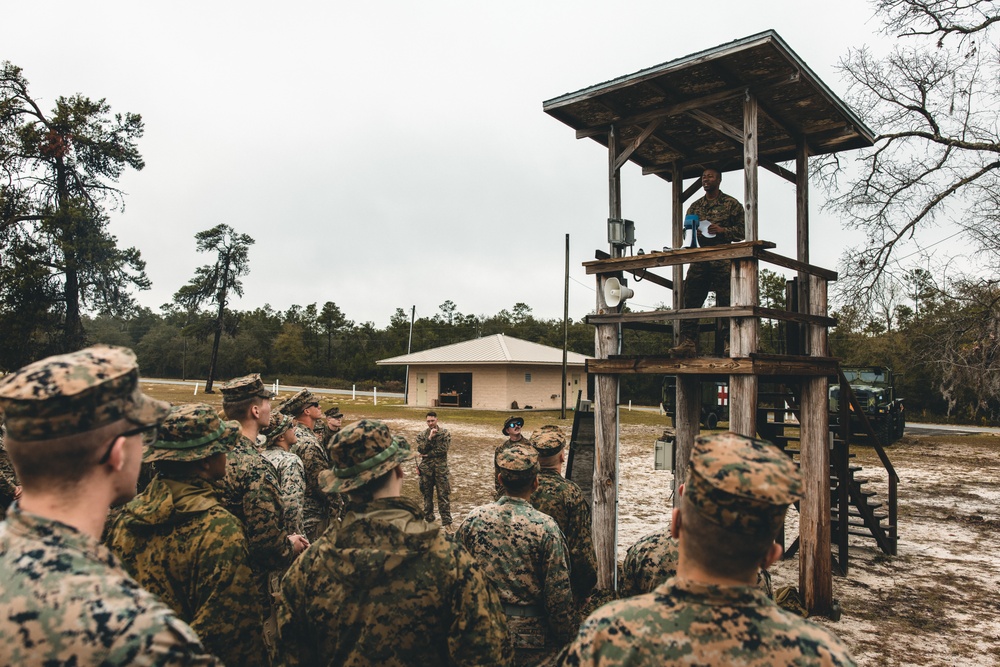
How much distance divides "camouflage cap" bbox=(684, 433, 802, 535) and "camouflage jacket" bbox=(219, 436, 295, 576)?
2.75 meters

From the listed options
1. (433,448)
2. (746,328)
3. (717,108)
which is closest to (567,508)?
(746,328)

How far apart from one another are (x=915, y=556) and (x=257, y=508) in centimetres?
977

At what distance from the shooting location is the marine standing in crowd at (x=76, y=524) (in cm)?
145

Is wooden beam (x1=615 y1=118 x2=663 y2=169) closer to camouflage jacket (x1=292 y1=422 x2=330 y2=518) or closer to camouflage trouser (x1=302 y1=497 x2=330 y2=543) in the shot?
camouflage jacket (x1=292 y1=422 x2=330 y2=518)

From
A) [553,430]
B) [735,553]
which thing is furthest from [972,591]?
[735,553]

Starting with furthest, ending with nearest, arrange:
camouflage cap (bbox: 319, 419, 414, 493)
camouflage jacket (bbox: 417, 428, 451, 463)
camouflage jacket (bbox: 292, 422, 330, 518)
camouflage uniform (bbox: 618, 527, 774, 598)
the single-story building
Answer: the single-story building < camouflage jacket (bbox: 417, 428, 451, 463) < camouflage jacket (bbox: 292, 422, 330, 518) < camouflage uniform (bbox: 618, 527, 774, 598) < camouflage cap (bbox: 319, 419, 414, 493)

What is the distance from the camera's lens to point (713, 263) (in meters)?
7.37

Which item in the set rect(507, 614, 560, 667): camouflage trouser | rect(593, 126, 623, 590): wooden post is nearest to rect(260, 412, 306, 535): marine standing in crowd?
rect(507, 614, 560, 667): camouflage trouser

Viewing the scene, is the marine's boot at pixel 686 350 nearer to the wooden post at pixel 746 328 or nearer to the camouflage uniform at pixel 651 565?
the wooden post at pixel 746 328

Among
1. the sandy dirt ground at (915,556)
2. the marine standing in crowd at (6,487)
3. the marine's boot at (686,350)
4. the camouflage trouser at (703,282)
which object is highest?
the camouflage trouser at (703,282)

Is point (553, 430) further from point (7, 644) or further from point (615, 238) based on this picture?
point (7, 644)

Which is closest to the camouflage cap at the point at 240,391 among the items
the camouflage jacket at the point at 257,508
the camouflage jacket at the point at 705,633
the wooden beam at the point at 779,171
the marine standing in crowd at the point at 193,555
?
the camouflage jacket at the point at 257,508

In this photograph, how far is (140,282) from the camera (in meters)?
22.7

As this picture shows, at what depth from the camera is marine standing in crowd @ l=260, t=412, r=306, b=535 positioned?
495 cm
